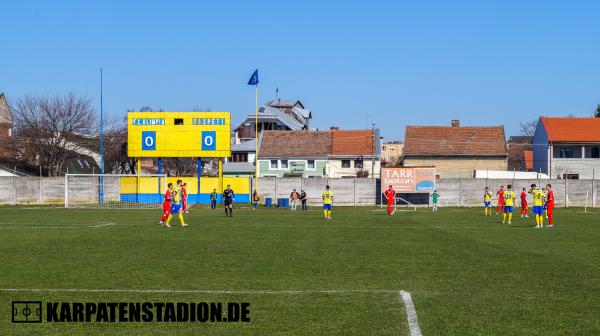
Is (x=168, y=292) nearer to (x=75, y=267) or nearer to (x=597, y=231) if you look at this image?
(x=75, y=267)

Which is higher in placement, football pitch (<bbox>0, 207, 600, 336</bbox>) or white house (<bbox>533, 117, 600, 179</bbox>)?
white house (<bbox>533, 117, 600, 179</bbox>)

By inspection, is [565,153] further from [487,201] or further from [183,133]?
[183,133]

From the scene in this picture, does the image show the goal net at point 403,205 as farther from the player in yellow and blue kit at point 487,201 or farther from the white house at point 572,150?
the white house at point 572,150

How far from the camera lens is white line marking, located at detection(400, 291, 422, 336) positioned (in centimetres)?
914

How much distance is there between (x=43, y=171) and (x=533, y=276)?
244 ft

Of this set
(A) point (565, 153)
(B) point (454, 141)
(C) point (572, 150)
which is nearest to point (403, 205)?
(B) point (454, 141)

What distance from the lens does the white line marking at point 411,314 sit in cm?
914

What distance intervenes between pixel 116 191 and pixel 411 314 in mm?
53780

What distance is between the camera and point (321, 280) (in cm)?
1371

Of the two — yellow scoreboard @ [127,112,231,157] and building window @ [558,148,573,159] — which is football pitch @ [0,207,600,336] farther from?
building window @ [558,148,573,159]

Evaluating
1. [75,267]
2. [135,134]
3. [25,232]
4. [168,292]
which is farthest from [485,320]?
[135,134]

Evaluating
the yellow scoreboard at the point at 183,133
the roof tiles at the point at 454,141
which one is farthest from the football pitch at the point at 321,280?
the roof tiles at the point at 454,141

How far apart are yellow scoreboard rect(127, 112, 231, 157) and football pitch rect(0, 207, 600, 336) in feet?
112

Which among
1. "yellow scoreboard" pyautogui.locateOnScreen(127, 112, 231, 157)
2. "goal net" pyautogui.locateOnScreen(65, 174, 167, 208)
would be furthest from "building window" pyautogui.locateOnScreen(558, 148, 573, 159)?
"goal net" pyautogui.locateOnScreen(65, 174, 167, 208)
